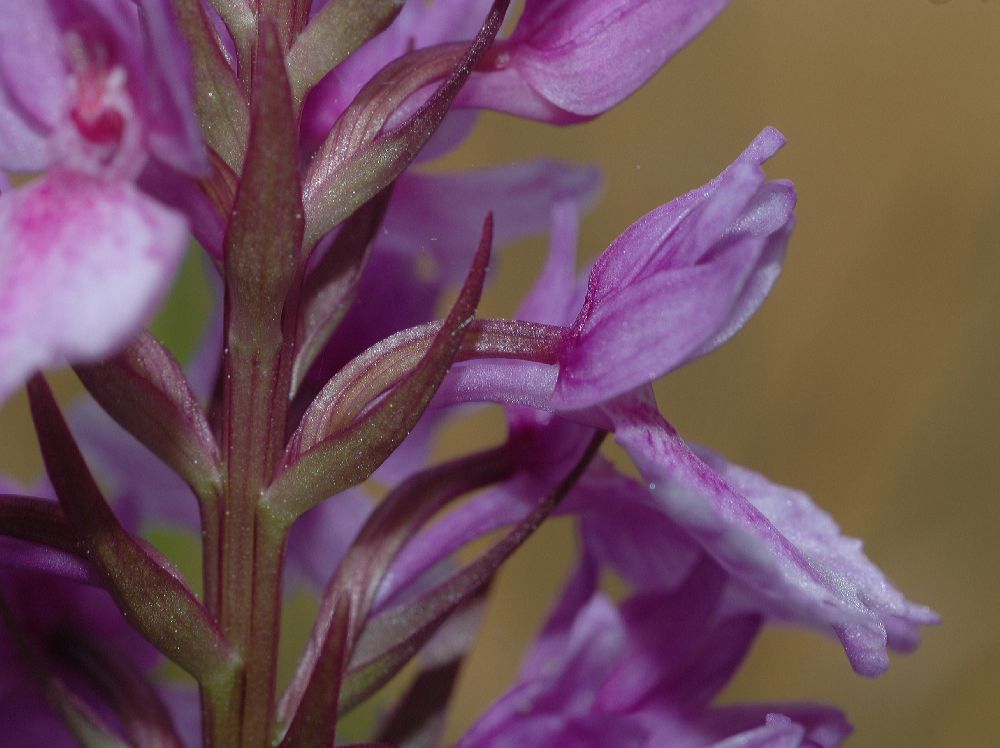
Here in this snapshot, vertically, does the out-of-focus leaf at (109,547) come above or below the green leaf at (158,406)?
below

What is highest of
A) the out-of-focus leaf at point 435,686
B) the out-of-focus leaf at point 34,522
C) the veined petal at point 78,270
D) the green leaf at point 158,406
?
the veined petal at point 78,270

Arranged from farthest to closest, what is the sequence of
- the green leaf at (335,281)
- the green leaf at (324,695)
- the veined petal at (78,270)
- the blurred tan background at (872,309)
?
the blurred tan background at (872,309), the green leaf at (335,281), the green leaf at (324,695), the veined petal at (78,270)

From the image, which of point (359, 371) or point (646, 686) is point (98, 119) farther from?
point (646, 686)

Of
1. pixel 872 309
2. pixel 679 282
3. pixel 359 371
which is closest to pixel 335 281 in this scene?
pixel 359 371

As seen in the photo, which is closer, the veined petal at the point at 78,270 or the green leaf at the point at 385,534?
the veined petal at the point at 78,270

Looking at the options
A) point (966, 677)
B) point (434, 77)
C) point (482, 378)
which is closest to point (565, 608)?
point (482, 378)

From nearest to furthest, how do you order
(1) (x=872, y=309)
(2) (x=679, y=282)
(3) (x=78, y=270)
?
(3) (x=78, y=270) < (2) (x=679, y=282) < (1) (x=872, y=309)

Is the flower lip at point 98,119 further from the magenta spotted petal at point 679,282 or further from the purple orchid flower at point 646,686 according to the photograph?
the purple orchid flower at point 646,686

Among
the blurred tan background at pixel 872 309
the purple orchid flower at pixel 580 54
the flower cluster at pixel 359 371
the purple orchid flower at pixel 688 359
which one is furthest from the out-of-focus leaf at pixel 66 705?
the blurred tan background at pixel 872 309

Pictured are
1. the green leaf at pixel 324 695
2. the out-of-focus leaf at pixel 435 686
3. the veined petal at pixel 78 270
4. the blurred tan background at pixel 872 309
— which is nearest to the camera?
the veined petal at pixel 78 270
